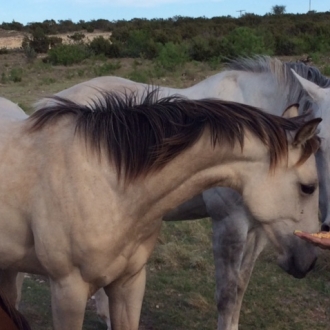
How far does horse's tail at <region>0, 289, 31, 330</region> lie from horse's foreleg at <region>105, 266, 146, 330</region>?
75 centimetres

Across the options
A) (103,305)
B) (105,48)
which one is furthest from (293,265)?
(105,48)

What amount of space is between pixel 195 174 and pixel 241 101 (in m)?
1.27

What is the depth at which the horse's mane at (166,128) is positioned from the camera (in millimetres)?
2404

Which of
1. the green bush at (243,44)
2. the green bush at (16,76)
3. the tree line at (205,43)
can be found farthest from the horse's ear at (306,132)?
the green bush at (16,76)

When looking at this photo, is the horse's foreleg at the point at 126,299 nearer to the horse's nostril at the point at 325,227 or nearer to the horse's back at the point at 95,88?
the horse's nostril at the point at 325,227

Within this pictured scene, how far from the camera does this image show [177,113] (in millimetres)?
2479

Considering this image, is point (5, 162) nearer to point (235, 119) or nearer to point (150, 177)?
point (150, 177)

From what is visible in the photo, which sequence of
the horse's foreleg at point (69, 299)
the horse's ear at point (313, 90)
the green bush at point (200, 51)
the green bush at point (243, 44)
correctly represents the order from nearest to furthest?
the horse's foreleg at point (69, 299) → the horse's ear at point (313, 90) → the green bush at point (243, 44) → the green bush at point (200, 51)

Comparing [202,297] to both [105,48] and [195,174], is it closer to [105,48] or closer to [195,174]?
[195,174]

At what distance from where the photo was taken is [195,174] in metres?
2.48

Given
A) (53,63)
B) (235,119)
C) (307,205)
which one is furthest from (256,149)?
(53,63)

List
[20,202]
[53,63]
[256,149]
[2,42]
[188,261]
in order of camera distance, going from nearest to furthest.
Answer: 1. [256,149]
2. [20,202]
3. [188,261]
4. [53,63]
5. [2,42]

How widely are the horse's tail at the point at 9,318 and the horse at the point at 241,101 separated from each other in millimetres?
1574

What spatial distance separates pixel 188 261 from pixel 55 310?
93.8 inches
